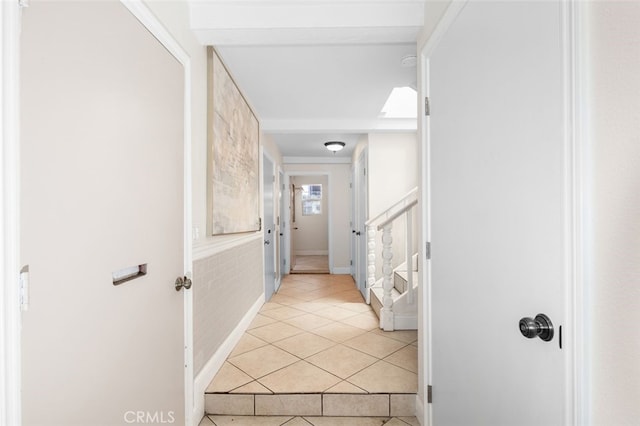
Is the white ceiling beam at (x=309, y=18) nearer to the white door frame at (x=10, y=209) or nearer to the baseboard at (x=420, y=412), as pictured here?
the white door frame at (x=10, y=209)

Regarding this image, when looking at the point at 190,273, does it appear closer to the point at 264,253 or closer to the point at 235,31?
the point at 235,31

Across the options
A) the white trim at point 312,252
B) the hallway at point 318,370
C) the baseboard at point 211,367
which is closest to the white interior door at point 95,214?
the baseboard at point 211,367

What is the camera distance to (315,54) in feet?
7.48

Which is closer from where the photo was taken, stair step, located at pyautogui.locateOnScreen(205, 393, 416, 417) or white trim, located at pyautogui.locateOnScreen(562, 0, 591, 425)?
white trim, located at pyautogui.locateOnScreen(562, 0, 591, 425)

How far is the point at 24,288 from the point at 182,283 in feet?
2.70

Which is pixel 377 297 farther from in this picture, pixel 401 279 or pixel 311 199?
pixel 311 199

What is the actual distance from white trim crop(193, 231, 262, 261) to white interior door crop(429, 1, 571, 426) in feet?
4.26

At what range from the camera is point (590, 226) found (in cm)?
69

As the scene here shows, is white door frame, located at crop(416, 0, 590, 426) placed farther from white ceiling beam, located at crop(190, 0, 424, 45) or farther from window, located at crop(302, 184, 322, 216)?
window, located at crop(302, 184, 322, 216)

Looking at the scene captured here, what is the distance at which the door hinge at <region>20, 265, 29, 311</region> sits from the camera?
0.74 metres

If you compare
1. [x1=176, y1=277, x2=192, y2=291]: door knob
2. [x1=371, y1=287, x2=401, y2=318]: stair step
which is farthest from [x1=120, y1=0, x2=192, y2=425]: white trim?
[x1=371, y1=287, x2=401, y2=318]: stair step

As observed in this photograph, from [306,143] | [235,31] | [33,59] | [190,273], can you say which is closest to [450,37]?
[235,31]

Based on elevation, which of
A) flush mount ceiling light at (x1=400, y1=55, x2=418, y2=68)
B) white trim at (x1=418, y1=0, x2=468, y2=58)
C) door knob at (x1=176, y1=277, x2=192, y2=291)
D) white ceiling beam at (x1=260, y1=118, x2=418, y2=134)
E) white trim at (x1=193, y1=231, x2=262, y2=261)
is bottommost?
door knob at (x1=176, y1=277, x2=192, y2=291)

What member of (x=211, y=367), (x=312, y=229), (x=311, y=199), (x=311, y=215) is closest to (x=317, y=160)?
(x=311, y=199)
